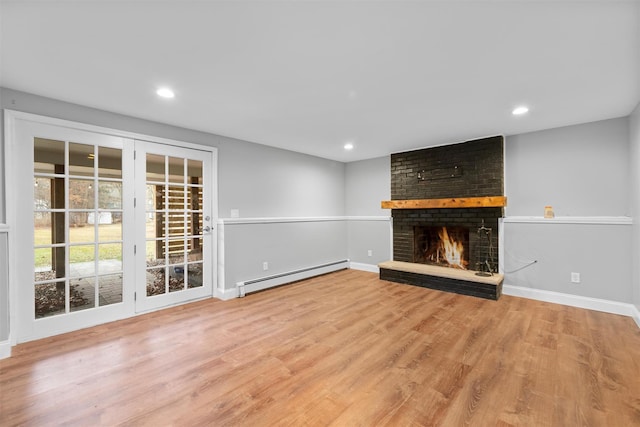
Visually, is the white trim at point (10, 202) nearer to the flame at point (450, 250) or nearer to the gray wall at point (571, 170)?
the flame at point (450, 250)

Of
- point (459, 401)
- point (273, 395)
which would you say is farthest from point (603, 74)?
point (273, 395)

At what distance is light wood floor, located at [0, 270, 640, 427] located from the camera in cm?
166

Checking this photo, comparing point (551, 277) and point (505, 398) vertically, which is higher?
point (551, 277)

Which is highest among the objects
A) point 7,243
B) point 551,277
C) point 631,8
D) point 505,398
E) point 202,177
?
point 631,8

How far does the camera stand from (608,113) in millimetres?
3143

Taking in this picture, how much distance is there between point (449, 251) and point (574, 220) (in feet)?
5.64

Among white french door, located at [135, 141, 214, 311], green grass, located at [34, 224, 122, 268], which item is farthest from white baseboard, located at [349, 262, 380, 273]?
green grass, located at [34, 224, 122, 268]

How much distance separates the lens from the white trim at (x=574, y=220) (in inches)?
128

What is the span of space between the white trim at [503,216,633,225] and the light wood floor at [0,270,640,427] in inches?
→ 42.7

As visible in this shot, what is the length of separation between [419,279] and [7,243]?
4.79 metres

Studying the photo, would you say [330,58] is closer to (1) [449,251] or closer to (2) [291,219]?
(2) [291,219]

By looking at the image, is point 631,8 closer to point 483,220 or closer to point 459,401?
point 459,401

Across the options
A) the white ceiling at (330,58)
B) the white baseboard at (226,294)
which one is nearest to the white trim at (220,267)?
the white baseboard at (226,294)

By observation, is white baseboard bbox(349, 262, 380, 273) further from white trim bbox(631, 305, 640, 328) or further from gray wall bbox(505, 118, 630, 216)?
white trim bbox(631, 305, 640, 328)
